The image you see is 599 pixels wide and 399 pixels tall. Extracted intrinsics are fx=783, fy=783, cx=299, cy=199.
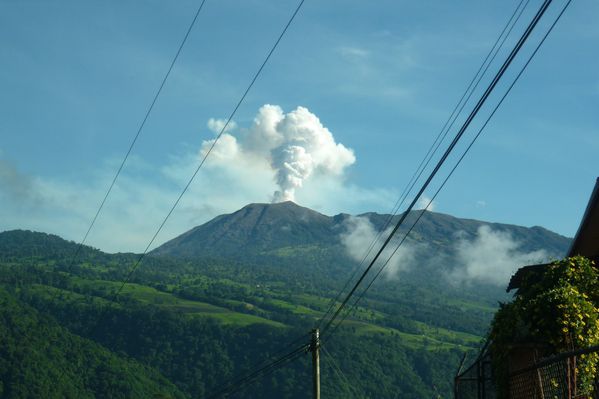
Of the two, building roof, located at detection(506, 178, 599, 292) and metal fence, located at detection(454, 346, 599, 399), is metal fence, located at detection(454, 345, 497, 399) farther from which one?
metal fence, located at detection(454, 346, 599, 399)

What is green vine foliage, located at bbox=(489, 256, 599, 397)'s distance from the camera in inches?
558

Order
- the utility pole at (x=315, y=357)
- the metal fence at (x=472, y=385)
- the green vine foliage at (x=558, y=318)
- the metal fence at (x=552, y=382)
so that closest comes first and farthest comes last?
1. the metal fence at (x=552, y=382)
2. the green vine foliage at (x=558, y=318)
3. the metal fence at (x=472, y=385)
4. the utility pole at (x=315, y=357)

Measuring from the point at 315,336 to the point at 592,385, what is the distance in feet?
47.0

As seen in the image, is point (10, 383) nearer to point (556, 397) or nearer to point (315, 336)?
point (315, 336)

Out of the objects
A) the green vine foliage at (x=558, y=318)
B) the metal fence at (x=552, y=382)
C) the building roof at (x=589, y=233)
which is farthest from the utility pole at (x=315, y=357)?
the metal fence at (x=552, y=382)

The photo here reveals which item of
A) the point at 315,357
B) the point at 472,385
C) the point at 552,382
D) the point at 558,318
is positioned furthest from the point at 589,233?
the point at 552,382

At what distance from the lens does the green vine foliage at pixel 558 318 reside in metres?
14.2

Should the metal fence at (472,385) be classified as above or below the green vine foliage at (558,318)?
below

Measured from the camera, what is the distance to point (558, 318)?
47.2 feet

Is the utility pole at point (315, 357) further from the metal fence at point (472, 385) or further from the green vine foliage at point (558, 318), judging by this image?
the green vine foliage at point (558, 318)

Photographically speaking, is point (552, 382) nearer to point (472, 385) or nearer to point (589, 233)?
point (472, 385)

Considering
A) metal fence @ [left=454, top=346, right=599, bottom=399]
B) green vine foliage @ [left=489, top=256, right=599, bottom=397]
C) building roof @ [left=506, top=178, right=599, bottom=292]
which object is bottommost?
metal fence @ [left=454, top=346, right=599, bottom=399]

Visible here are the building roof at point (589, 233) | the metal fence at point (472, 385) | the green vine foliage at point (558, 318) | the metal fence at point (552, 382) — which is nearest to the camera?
the metal fence at point (552, 382)

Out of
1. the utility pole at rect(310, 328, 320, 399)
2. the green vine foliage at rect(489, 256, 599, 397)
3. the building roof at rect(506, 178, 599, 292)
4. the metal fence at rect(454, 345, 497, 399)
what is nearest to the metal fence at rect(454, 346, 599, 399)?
the green vine foliage at rect(489, 256, 599, 397)
